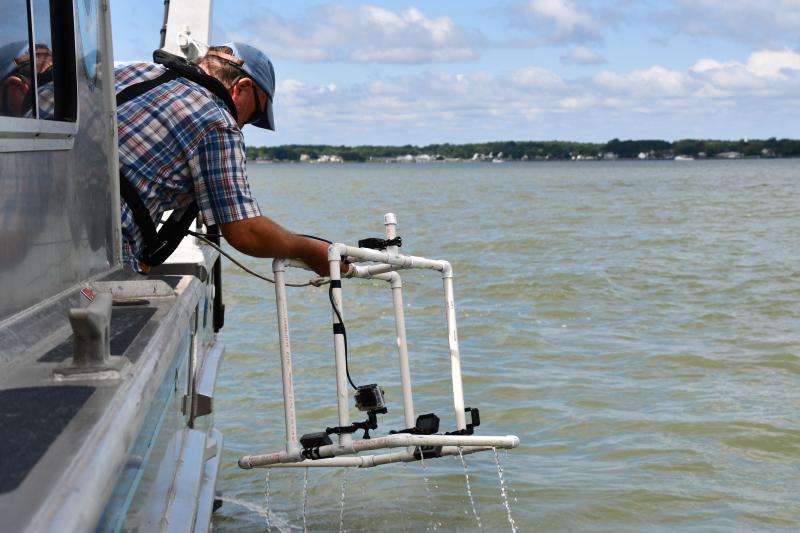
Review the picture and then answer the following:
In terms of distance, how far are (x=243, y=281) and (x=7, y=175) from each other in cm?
1412

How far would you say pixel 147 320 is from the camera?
245 cm

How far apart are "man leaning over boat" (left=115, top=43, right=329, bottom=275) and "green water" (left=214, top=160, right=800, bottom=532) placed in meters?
2.34

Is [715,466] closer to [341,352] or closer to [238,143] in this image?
[341,352]

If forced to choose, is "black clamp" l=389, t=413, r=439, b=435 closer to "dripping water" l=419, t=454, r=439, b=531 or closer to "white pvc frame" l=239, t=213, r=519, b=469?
"white pvc frame" l=239, t=213, r=519, b=469

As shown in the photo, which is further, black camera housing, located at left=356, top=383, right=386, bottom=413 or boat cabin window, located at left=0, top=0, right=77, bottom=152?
A: black camera housing, located at left=356, top=383, right=386, bottom=413

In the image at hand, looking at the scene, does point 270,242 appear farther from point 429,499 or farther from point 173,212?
point 429,499

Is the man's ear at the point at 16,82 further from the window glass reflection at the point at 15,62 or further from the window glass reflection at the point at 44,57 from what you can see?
the window glass reflection at the point at 44,57

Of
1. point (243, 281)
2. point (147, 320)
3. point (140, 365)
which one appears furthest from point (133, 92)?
point (243, 281)

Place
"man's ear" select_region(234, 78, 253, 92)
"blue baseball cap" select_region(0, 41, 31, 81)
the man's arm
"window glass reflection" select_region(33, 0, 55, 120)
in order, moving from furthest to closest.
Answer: "man's ear" select_region(234, 78, 253, 92) < the man's arm < "window glass reflection" select_region(33, 0, 55, 120) < "blue baseball cap" select_region(0, 41, 31, 81)

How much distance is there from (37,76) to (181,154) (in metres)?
1.14

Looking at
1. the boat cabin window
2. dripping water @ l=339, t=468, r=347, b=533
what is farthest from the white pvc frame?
dripping water @ l=339, t=468, r=347, b=533

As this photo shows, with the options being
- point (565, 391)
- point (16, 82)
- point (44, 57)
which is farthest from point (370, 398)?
point (565, 391)

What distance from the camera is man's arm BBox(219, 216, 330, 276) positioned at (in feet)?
12.1

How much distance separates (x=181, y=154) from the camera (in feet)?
11.7
